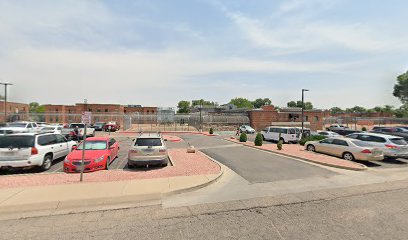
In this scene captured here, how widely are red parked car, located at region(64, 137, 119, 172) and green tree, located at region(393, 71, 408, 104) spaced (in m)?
75.4

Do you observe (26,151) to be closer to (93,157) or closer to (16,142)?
(16,142)

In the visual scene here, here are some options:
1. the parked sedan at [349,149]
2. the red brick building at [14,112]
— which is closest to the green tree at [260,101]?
the red brick building at [14,112]

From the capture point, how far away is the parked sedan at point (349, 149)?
12727 millimetres

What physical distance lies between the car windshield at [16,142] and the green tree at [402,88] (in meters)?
78.5

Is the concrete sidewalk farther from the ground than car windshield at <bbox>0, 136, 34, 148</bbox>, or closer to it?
closer to it

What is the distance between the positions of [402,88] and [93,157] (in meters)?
78.0

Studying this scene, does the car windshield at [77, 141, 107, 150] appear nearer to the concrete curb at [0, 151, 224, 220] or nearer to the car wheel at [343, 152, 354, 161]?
the concrete curb at [0, 151, 224, 220]

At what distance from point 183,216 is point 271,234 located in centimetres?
224

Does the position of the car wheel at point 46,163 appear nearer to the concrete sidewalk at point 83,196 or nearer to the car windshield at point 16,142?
the car windshield at point 16,142

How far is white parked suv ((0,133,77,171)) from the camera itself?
30.5ft

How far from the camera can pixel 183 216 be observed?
5.77 meters

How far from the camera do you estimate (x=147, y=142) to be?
36.1ft

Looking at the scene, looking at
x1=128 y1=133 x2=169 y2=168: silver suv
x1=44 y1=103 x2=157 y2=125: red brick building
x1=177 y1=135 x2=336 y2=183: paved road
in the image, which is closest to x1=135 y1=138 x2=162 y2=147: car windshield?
x1=128 y1=133 x2=169 y2=168: silver suv

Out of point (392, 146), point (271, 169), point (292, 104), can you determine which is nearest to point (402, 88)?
point (392, 146)
